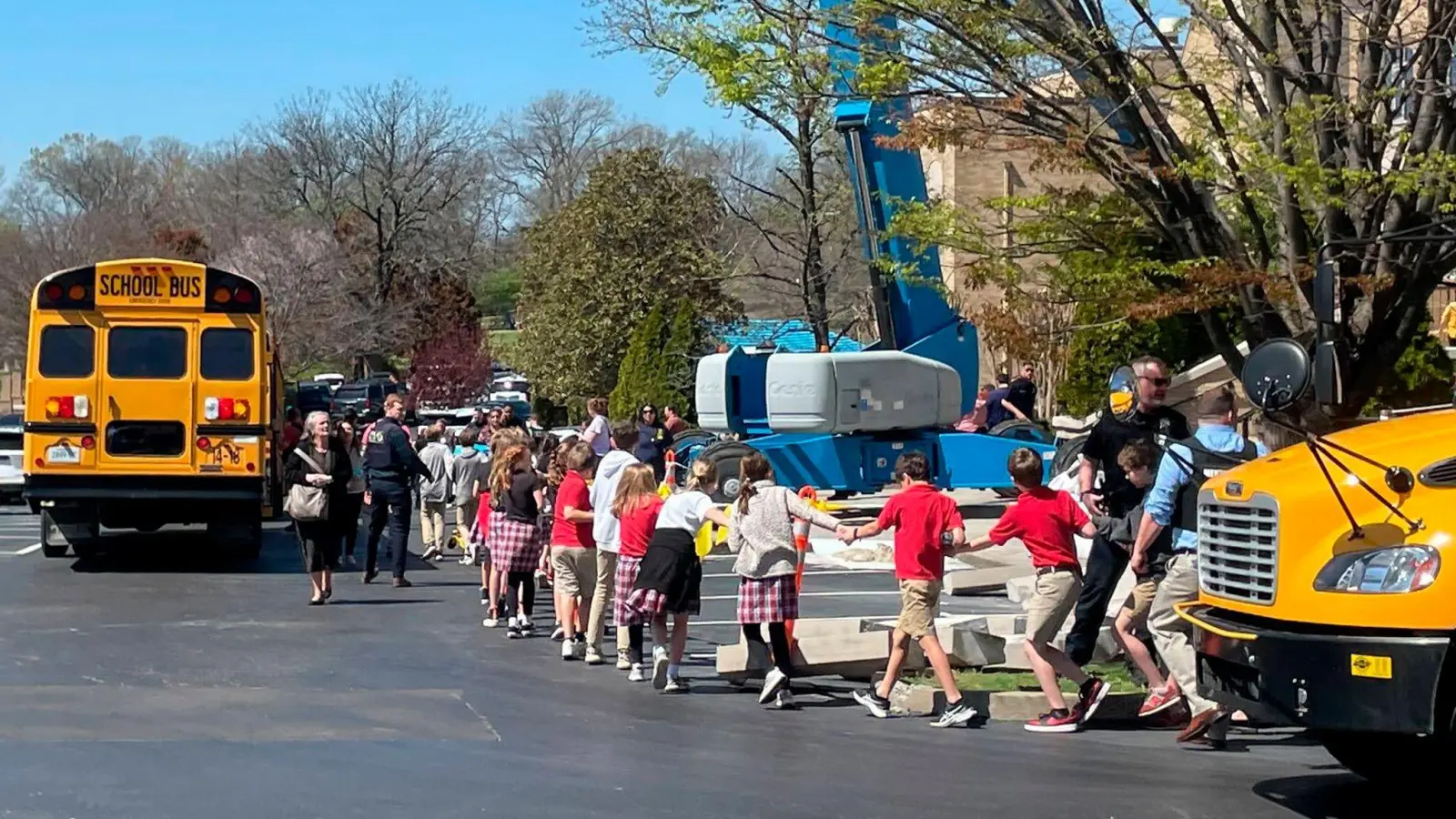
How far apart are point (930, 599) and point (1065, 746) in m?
1.19

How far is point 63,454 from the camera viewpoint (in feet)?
61.5

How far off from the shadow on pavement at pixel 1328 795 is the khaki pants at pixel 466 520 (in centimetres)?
1153

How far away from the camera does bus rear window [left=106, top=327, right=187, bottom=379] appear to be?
62.8 ft

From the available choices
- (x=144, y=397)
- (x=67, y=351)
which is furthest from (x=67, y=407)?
(x=144, y=397)

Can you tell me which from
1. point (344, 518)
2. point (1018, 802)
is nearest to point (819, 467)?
point (344, 518)

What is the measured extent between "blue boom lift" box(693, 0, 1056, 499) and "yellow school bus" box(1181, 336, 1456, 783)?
13891 mm

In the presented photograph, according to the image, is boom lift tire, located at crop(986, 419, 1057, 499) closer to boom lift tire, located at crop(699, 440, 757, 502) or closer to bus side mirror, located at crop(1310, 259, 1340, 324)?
boom lift tire, located at crop(699, 440, 757, 502)

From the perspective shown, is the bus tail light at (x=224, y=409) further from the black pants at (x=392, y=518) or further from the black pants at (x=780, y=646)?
the black pants at (x=780, y=646)

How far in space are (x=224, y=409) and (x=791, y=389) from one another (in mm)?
6792

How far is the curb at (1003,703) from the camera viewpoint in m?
10.4

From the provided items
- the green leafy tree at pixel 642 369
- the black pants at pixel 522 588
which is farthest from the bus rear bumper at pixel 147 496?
the green leafy tree at pixel 642 369

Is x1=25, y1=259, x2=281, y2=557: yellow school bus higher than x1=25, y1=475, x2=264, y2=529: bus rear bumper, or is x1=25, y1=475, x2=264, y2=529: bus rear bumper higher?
x1=25, y1=259, x2=281, y2=557: yellow school bus

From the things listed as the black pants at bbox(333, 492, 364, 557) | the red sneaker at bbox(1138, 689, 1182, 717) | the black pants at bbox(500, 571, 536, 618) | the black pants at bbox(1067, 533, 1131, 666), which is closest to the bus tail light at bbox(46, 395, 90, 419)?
the black pants at bbox(333, 492, 364, 557)

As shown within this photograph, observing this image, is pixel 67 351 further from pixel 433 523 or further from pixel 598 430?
pixel 598 430
